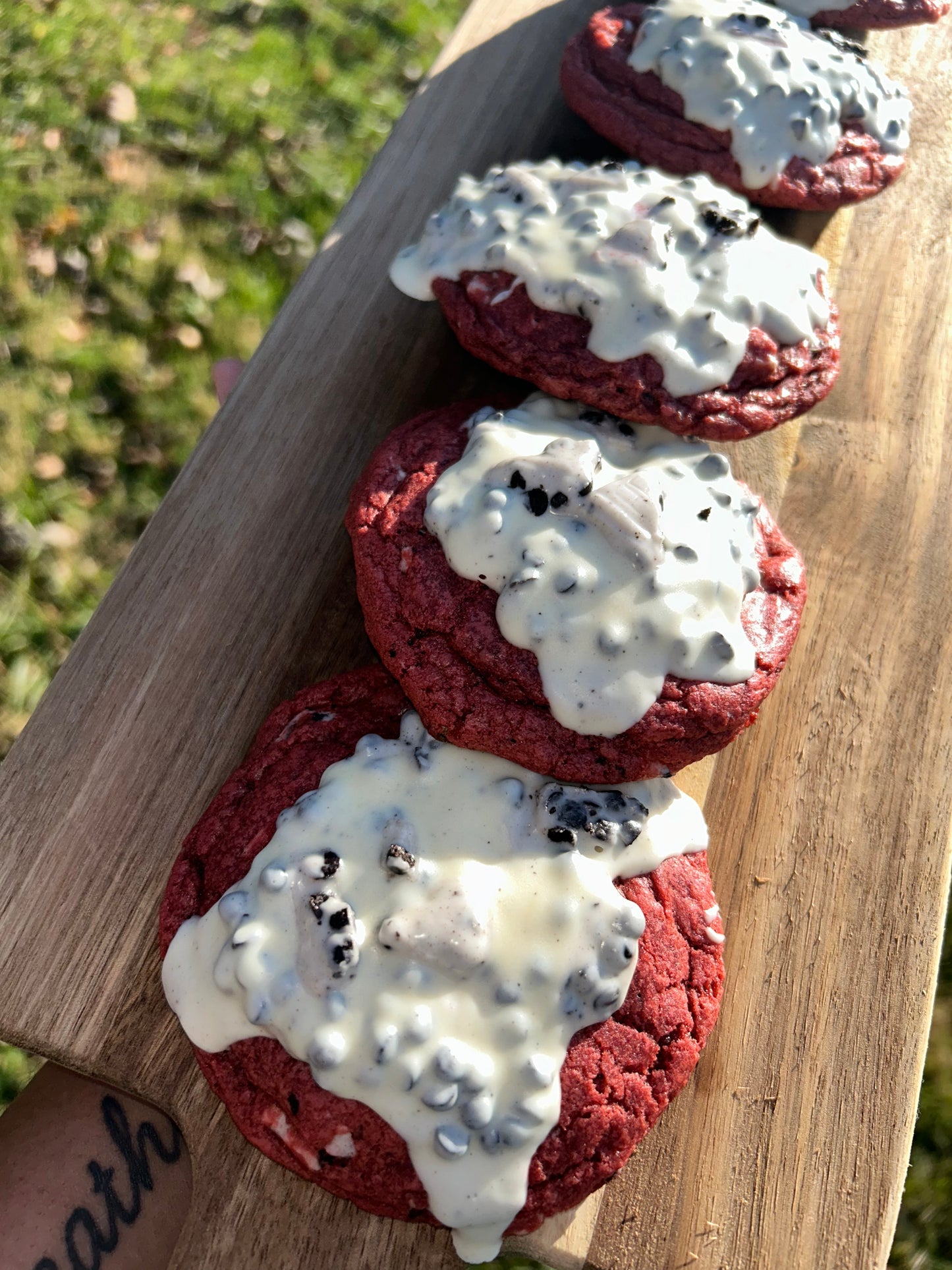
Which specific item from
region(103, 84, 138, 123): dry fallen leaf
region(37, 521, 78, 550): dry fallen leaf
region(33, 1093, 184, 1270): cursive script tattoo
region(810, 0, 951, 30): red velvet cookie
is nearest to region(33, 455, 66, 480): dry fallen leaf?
region(37, 521, 78, 550): dry fallen leaf

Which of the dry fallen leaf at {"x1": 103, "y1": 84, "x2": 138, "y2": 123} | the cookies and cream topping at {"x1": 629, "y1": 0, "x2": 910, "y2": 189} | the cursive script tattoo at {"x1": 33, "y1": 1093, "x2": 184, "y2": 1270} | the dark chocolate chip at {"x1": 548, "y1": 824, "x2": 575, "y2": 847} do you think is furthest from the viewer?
the dry fallen leaf at {"x1": 103, "y1": 84, "x2": 138, "y2": 123}

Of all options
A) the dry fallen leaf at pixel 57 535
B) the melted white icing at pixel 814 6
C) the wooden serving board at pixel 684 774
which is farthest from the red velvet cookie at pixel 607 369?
the dry fallen leaf at pixel 57 535

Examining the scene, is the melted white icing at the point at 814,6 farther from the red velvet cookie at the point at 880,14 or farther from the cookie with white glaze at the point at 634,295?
the cookie with white glaze at the point at 634,295

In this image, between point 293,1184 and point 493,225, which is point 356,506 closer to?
point 493,225

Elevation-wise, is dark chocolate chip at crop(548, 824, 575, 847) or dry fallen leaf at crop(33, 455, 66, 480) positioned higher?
dark chocolate chip at crop(548, 824, 575, 847)

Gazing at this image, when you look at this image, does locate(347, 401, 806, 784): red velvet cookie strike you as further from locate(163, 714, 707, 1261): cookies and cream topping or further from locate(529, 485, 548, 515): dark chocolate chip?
locate(529, 485, 548, 515): dark chocolate chip

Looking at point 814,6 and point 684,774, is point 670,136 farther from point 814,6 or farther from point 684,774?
point 684,774

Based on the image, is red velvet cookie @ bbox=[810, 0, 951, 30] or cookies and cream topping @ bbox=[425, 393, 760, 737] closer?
cookies and cream topping @ bbox=[425, 393, 760, 737]
